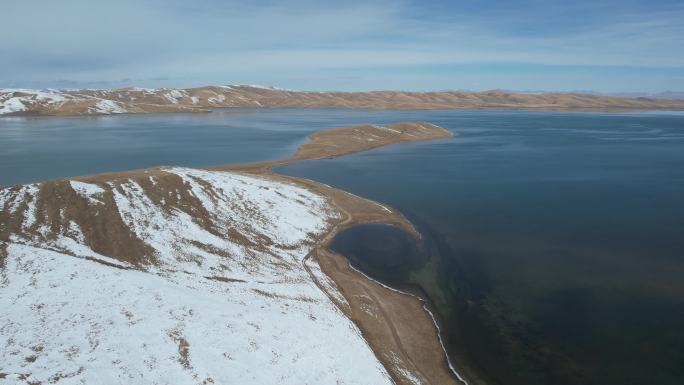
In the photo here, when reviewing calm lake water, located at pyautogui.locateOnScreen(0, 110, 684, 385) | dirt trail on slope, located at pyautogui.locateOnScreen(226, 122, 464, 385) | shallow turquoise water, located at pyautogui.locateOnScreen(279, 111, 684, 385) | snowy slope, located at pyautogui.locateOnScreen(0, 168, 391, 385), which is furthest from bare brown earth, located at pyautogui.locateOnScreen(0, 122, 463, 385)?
shallow turquoise water, located at pyautogui.locateOnScreen(279, 111, 684, 385)

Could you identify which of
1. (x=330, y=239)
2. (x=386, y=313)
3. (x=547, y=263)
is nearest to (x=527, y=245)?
(x=547, y=263)

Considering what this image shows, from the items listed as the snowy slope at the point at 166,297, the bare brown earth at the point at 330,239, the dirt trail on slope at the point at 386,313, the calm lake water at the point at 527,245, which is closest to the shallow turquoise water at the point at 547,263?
the calm lake water at the point at 527,245

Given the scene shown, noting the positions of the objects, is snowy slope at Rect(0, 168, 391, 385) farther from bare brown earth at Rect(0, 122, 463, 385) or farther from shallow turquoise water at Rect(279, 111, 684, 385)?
shallow turquoise water at Rect(279, 111, 684, 385)

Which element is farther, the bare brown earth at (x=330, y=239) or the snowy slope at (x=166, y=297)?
the bare brown earth at (x=330, y=239)

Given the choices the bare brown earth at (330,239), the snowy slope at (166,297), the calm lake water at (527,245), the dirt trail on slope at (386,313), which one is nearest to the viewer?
the snowy slope at (166,297)

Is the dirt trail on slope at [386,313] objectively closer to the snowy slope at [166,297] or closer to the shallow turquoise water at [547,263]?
the snowy slope at [166,297]

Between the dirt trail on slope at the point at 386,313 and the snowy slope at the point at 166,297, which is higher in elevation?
the snowy slope at the point at 166,297

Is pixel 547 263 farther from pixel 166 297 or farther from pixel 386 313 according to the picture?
pixel 166 297
